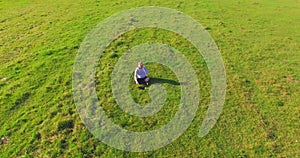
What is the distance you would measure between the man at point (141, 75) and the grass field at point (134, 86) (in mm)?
530

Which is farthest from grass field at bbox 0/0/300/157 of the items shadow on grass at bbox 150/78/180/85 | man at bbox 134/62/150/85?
man at bbox 134/62/150/85

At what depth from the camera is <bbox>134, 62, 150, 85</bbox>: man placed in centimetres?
1853

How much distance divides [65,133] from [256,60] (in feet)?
51.7

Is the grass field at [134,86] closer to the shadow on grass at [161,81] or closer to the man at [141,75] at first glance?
the shadow on grass at [161,81]

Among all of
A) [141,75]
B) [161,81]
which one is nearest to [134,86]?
[141,75]

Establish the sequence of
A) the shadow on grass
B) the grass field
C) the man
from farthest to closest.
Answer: the shadow on grass < the man < the grass field

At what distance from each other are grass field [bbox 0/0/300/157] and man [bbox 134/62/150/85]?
530 mm

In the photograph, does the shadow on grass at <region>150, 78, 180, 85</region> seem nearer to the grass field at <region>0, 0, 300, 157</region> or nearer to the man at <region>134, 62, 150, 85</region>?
the grass field at <region>0, 0, 300, 157</region>

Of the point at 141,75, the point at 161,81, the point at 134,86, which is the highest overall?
the point at 141,75

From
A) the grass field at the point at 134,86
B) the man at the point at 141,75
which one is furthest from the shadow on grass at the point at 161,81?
the man at the point at 141,75

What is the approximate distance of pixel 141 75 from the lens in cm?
1872

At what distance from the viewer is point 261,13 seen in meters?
33.6

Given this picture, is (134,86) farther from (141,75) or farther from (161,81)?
(161,81)

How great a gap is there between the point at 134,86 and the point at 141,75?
900 mm
